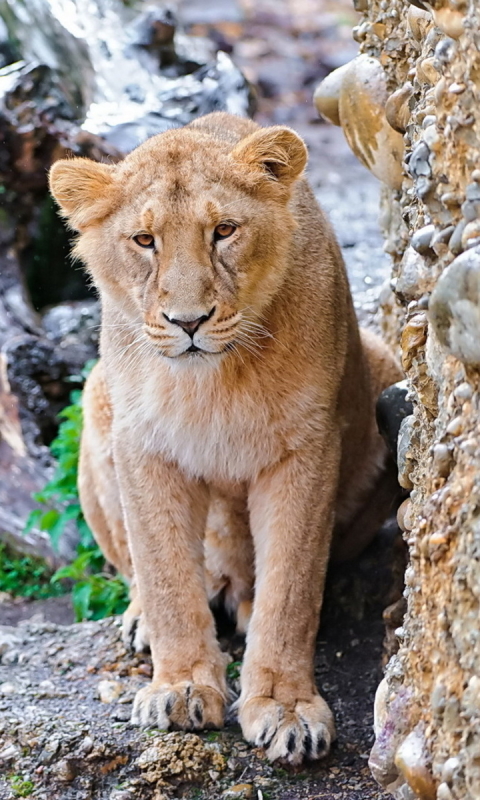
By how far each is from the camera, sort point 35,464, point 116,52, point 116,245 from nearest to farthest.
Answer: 1. point 116,245
2. point 35,464
3. point 116,52

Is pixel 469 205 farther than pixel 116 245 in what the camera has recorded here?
No

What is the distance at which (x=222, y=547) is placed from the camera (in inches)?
196

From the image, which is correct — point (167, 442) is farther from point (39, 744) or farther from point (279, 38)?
point (279, 38)

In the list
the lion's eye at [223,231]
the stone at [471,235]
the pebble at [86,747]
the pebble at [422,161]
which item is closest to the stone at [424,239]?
the pebble at [422,161]

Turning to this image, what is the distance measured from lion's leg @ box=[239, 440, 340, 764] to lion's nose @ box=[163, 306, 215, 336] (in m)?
0.75

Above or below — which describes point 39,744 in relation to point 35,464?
above

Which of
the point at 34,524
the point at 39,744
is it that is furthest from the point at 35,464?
the point at 39,744

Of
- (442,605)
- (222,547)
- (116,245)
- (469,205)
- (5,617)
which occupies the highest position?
(469,205)

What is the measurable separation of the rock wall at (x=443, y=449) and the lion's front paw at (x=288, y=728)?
783 mm

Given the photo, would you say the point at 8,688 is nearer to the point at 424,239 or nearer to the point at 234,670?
the point at 234,670

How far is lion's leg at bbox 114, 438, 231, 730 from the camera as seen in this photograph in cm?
430

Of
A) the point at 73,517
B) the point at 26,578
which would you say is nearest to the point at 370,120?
the point at 73,517

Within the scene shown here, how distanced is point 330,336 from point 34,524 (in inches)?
123

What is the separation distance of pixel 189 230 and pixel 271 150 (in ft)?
1.73
